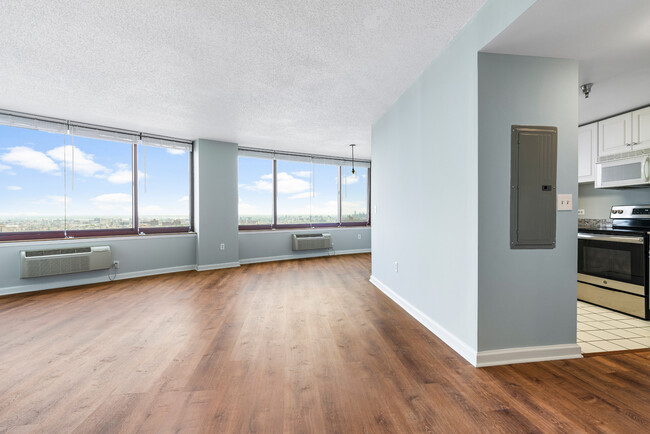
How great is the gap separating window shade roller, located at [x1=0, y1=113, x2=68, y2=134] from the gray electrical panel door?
6057 mm

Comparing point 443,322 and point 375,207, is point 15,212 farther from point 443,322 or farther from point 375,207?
point 443,322

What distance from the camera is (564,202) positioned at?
2.15m

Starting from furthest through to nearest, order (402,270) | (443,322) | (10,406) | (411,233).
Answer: (402,270), (411,233), (443,322), (10,406)

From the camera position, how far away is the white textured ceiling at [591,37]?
1578 mm

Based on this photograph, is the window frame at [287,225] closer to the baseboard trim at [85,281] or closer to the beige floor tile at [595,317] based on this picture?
the baseboard trim at [85,281]

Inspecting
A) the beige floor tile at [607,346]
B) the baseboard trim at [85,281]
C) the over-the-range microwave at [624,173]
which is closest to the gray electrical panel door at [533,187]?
the beige floor tile at [607,346]

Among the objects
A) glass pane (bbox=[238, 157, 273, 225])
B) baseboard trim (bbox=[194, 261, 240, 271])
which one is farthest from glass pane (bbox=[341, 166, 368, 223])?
baseboard trim (bbox=[194, 261, 240, 271])

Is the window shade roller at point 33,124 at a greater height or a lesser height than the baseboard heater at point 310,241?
greater

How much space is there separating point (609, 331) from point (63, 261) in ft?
22.7

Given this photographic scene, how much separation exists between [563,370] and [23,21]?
4.83 metres

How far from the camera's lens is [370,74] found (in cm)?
289

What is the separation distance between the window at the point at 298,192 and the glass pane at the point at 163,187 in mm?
1165

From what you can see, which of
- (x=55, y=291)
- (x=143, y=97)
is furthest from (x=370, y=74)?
(x=55, y=291)

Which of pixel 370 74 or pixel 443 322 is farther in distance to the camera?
pixel 370 74
